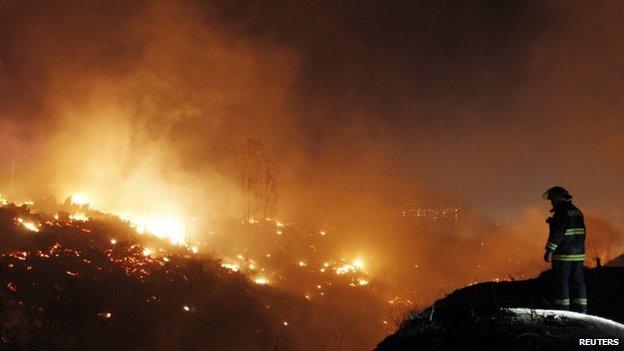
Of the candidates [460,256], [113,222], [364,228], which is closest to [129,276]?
[113,222]

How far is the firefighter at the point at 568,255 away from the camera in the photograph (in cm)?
671

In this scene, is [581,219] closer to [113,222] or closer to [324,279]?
[113,222]

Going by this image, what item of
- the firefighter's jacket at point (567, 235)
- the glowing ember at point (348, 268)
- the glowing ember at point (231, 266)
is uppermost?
the glowing ember at point (348, 268)

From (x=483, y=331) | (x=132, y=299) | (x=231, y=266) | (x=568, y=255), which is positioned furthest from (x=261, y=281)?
(x=483, y=331)

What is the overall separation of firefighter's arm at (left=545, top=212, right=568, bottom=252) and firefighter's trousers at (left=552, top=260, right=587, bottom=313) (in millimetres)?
329

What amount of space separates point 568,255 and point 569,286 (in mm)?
521

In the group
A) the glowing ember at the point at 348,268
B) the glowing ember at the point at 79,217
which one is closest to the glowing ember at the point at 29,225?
the glowing ember at the point at 79,217

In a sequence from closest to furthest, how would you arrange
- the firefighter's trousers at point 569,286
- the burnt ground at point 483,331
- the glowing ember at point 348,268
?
the burnt ground at point 483,331 < the firefighter's trousers at point 569,286 < the glowing ember at point 348,268

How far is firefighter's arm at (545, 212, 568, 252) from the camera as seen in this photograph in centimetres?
680

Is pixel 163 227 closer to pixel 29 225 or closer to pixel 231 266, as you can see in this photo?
pixel 231 266

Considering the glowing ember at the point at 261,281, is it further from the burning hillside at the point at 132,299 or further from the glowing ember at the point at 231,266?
the glowing ember at the point at 231,266

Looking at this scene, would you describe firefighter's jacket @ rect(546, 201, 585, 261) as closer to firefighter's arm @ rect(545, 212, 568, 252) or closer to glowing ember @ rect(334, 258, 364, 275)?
firefighter's arm @ rect(545, 212, 568, 252)

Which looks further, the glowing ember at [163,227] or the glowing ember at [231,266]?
the glowing ember at [163,227]

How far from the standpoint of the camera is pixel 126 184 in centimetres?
4094
